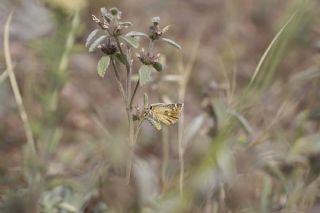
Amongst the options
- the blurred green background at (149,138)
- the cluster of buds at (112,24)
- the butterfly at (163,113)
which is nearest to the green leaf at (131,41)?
the cluster of buds at (112,24)

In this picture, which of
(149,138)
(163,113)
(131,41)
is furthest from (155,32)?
(149,138)

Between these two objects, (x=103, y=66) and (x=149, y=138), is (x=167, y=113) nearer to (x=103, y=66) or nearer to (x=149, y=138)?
(x=103, y=66)

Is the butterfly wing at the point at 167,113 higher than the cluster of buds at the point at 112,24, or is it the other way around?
the cluster of buds at the point at 112,24

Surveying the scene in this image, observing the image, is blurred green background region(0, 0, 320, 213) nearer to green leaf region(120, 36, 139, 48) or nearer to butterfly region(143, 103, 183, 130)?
butterfly region(143, 103, 183, 130)

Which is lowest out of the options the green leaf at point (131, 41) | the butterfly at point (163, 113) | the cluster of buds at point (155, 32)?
the butterfly at point (163, 113)

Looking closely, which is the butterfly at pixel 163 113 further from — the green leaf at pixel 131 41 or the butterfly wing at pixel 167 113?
the green leaf at pixel 131 41

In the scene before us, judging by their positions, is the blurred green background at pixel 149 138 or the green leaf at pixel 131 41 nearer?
the green leaf at pixel 131 41

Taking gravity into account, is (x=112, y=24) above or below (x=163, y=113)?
above

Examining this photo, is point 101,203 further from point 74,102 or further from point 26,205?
point 74,102

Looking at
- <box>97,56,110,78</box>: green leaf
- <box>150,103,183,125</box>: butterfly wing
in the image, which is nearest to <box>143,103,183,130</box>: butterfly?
<box>150,103,183,125</box>: butterfly wing
